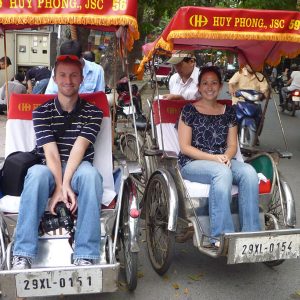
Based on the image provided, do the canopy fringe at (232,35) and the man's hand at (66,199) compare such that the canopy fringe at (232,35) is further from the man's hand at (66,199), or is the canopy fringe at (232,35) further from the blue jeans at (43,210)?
the man's hand at (66,199)

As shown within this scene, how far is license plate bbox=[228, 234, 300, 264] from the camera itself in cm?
333

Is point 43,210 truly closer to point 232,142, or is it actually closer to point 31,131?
point 31,131

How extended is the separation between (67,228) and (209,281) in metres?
1.29

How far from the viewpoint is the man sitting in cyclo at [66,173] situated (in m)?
3.13

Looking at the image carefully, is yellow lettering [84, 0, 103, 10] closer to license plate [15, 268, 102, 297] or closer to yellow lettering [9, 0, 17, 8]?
yellow lettering [9, 0, 17, 8]

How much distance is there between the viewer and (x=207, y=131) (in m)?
4.23

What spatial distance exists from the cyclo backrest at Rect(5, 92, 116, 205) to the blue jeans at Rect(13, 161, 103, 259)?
1.76ft

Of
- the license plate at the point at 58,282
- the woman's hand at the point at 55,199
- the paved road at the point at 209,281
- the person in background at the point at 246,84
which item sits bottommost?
the paved road at the point at 209,281

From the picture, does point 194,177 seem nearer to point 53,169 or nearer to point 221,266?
point 221,266

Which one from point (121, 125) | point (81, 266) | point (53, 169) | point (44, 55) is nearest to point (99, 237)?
point (81, 266)

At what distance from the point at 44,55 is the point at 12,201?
11053 mm

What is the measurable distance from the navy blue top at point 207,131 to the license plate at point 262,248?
1062 millimetres

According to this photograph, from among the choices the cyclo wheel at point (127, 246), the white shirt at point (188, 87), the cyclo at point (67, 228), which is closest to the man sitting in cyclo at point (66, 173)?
the cyclo at point (67, 228)

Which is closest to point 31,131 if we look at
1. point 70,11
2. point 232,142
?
point 70,11
